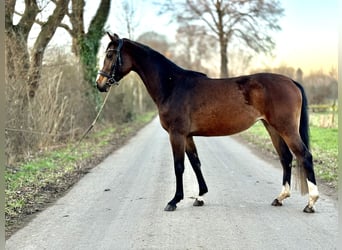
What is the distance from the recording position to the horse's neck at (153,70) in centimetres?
627

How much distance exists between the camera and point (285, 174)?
20.7 feet

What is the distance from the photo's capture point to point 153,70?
6.38 m

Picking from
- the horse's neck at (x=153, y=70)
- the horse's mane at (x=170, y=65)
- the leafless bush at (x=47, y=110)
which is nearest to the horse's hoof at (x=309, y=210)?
the horse's mane at (x=170, y=65)

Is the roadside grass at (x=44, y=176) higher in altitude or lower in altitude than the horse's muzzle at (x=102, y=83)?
lower

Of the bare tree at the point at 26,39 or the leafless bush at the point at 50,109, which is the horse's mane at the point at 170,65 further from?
the bare tree at the point at 26,39

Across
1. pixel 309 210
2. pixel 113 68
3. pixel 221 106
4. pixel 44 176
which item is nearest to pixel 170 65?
pixel 113 68

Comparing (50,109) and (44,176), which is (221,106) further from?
(50,109)

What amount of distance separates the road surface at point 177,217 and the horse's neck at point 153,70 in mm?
1587

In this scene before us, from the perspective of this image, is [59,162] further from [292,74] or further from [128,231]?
[292,74]

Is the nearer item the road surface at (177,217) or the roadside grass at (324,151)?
the road surface at (177,217)

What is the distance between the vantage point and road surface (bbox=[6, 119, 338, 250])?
452cm

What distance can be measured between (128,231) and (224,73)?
81.8ft

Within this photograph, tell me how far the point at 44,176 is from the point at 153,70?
3.26 meters

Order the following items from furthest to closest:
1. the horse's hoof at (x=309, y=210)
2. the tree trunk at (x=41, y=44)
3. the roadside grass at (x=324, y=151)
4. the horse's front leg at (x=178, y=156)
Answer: the tree trunk at (x=41, y=44)
the roadside grass at (x=324, y=151)
the horse's front leg at (x=178, y=156)
the horse's hoof at (x=309, y=210)
